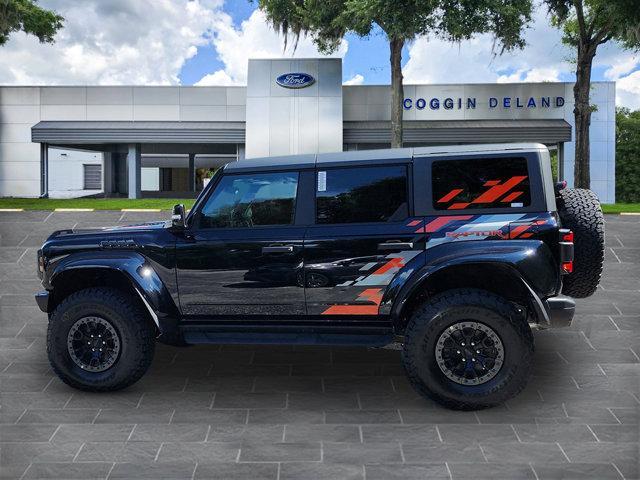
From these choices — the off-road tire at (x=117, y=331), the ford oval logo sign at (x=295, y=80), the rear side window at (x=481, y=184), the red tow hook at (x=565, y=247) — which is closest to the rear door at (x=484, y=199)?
the rear side window at (x=481, y=184)

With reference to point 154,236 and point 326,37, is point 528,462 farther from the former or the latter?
point 326,37

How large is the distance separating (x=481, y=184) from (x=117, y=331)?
10.7ft

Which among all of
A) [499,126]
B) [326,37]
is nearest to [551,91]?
[499,126]

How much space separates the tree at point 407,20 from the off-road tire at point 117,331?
18.5 meters

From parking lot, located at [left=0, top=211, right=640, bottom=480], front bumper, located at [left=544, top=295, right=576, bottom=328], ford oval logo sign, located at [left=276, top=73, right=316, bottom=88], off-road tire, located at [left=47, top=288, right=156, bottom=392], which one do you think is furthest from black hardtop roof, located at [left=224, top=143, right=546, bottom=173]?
ford oval logo sign, located at [left=276, top=73, right=316, bottom=88]

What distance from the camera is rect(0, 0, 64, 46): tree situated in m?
24.3

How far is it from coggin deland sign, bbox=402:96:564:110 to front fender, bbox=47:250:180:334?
86.8 ft

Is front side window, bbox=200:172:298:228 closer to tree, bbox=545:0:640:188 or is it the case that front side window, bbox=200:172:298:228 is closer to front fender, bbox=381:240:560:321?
front fender, bbox=381:240:560:321

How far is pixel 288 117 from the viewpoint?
96.7 ft

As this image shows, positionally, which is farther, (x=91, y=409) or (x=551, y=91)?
(x=551, y=91)

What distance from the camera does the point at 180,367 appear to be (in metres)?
7.09

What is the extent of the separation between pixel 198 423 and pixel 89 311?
148 cm

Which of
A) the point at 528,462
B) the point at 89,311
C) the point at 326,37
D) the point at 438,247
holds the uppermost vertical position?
the point at 326,37

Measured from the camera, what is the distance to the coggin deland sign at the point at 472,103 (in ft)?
103
